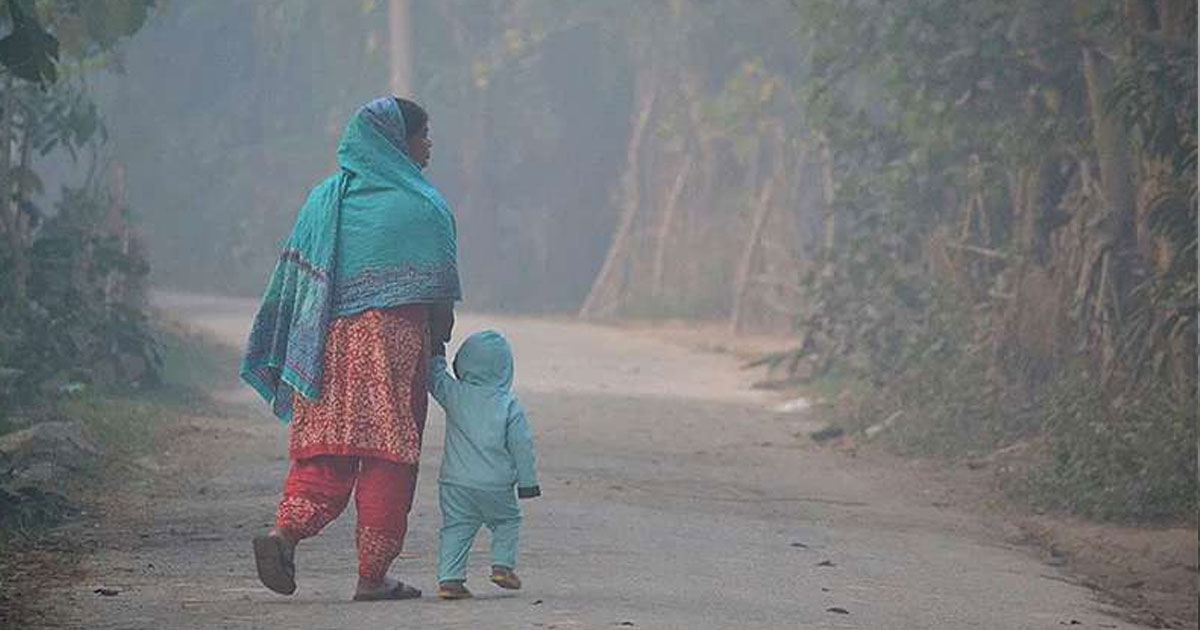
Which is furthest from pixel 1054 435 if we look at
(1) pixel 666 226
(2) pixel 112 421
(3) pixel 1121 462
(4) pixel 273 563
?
(1) pixel 666 226

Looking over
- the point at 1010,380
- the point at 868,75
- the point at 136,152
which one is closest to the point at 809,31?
the point at 868,75

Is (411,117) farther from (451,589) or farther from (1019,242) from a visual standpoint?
(1019,242)

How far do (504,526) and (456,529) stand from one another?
0.67 feet

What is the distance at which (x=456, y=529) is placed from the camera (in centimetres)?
823

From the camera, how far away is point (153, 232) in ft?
142

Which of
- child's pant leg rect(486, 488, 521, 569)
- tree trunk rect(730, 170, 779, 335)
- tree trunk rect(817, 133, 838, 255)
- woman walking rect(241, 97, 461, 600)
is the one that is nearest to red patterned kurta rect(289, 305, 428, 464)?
woman walking rect(241, 97, 461, 600)

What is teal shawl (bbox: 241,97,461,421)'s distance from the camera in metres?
8.30

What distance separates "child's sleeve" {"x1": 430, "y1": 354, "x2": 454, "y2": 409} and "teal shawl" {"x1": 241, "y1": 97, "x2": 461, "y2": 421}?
0.28 meters

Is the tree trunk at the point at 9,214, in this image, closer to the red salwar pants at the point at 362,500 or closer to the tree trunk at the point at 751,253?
the red salwar pants at the point at 362,500

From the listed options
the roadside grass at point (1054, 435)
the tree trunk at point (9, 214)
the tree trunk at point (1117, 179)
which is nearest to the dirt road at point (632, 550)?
the roadside grass at point (1054, 435)

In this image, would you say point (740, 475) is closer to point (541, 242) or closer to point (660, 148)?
point (660, 148)

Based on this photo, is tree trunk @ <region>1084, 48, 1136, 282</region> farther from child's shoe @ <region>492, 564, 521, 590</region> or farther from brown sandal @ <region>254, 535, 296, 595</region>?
brown sandal @ <region>254, 535, 296, 595</region>

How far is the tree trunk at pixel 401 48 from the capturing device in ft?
125

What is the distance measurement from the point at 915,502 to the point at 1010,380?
3392mm
